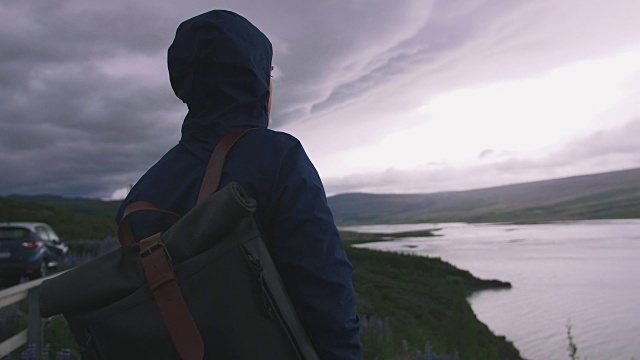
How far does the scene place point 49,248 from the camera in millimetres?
15391

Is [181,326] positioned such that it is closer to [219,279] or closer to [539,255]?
[219,279]

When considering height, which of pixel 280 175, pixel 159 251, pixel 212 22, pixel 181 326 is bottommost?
pixel 181 326

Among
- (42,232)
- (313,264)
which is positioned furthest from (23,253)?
(313,264)

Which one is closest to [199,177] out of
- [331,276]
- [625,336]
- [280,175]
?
[280,175]

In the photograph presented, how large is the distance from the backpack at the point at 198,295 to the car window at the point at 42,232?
15.7 m

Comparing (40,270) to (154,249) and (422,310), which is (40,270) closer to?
(422,310)

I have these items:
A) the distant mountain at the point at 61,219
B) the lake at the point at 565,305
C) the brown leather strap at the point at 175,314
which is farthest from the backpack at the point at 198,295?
the distant mountain at the point at 61,219

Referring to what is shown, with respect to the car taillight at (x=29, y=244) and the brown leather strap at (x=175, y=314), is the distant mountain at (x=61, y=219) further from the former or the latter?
the brown leather strap at (x=175, y=314)

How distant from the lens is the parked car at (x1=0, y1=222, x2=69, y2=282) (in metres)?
14.1

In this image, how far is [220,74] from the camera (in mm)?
2150

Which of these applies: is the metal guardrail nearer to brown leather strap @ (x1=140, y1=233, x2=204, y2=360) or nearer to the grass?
the grass

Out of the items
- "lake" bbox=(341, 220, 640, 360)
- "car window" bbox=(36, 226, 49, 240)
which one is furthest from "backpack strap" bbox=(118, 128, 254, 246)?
"car window" bbox=(36, 226, 49, 240)

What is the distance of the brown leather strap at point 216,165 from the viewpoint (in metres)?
1.88

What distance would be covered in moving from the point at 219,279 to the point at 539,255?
47.2 meters
